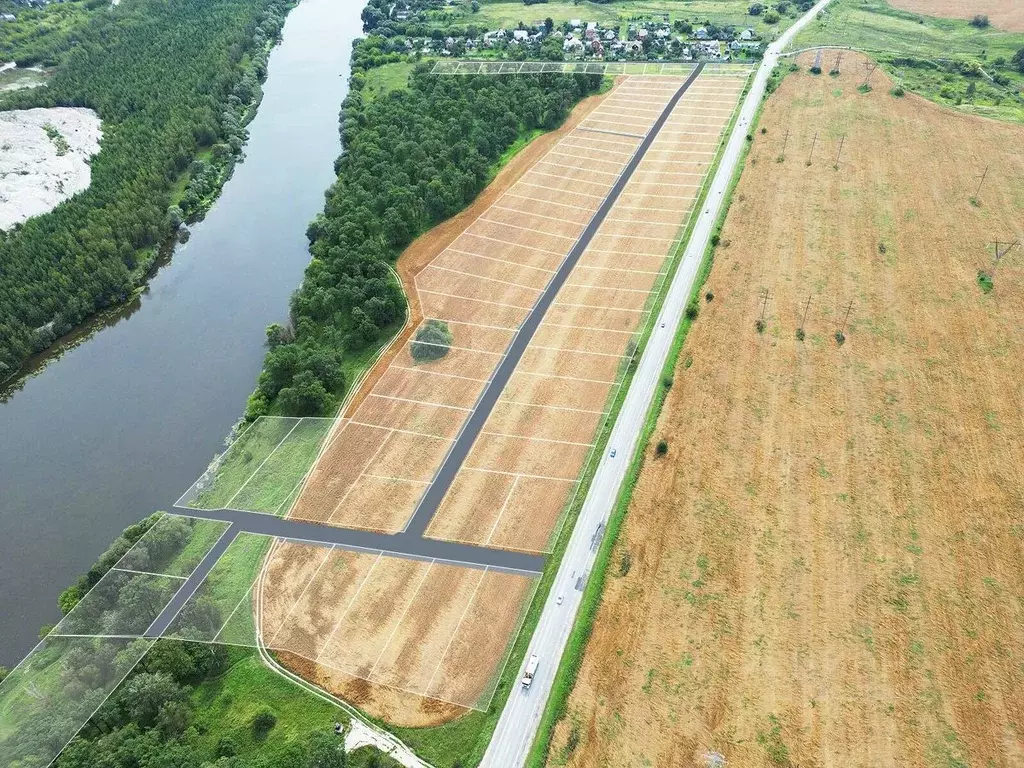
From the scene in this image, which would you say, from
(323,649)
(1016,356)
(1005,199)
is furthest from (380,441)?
(1005,199)

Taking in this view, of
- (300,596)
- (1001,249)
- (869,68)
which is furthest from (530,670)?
(869,68)

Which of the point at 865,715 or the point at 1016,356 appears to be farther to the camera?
the point at 1016,356

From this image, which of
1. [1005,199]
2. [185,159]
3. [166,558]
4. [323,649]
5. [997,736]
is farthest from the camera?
[185,159]

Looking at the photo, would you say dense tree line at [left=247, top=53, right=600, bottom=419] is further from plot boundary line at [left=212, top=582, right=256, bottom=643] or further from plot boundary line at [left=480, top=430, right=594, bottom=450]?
plot boundary line at [left=212, top=582, right=256, bottom=643]

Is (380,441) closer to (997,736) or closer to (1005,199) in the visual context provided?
(997,736)

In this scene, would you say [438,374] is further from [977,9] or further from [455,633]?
[977,9]

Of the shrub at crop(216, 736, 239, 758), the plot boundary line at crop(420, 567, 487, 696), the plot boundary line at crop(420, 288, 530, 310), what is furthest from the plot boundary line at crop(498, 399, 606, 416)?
the shrub at crop(216, 736, 239, 758)
